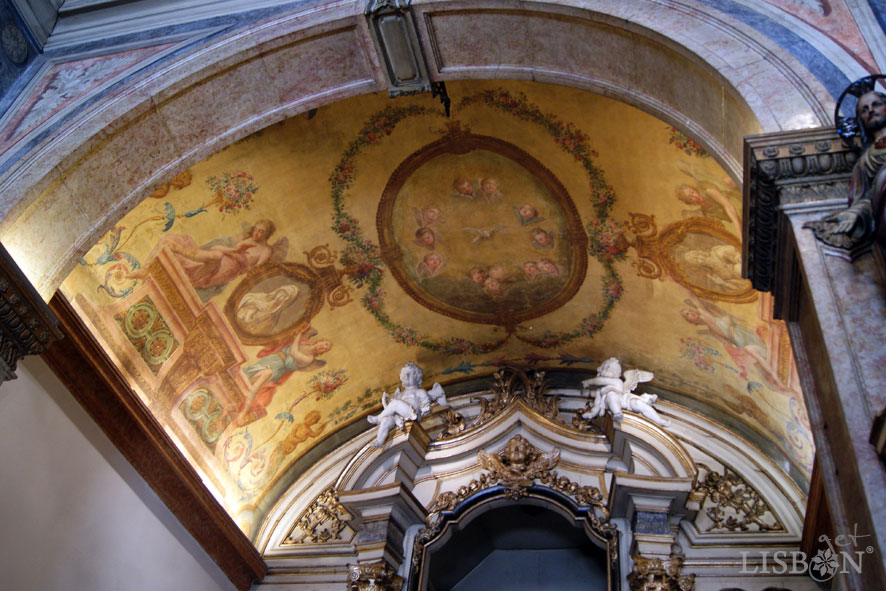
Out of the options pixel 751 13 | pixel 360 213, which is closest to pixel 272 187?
pixel 360 213

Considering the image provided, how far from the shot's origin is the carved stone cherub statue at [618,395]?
8.49 m

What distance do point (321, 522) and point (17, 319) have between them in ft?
15.8

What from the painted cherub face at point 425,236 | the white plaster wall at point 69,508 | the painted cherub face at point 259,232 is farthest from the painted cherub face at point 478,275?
the white plaster wall at point 69,508

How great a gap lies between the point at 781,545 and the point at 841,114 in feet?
15.7

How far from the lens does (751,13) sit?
16.9 feet

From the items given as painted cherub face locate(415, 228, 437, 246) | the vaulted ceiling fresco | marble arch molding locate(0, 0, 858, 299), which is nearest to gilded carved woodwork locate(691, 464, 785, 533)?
the vaulted ceiling fresco

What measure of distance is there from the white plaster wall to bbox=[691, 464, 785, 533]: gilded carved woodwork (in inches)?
196

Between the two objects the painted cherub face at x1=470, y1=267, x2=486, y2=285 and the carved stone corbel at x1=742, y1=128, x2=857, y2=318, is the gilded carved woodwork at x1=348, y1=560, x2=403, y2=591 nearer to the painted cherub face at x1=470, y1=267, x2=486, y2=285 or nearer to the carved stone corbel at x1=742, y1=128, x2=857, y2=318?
the painted cherub face at x1=470, y1=267, x2=486, y2=285

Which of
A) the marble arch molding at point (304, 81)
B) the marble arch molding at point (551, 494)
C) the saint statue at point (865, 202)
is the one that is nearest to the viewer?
the saint statue at point (865, 202)

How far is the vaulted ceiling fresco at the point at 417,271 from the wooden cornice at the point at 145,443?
41 cm

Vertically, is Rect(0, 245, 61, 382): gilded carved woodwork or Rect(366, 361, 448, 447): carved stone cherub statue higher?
Rect(366, 361, 448, 447): carved stone cherub statue

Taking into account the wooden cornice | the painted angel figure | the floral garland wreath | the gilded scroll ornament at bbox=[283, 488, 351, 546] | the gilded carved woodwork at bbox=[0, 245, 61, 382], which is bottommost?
the gilded carved woodwork at bbox=[0, 245, 61, 382]

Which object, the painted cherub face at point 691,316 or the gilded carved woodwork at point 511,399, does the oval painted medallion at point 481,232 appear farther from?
the painted cherub face at point 691,316

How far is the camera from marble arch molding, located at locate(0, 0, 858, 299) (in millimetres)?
5059
